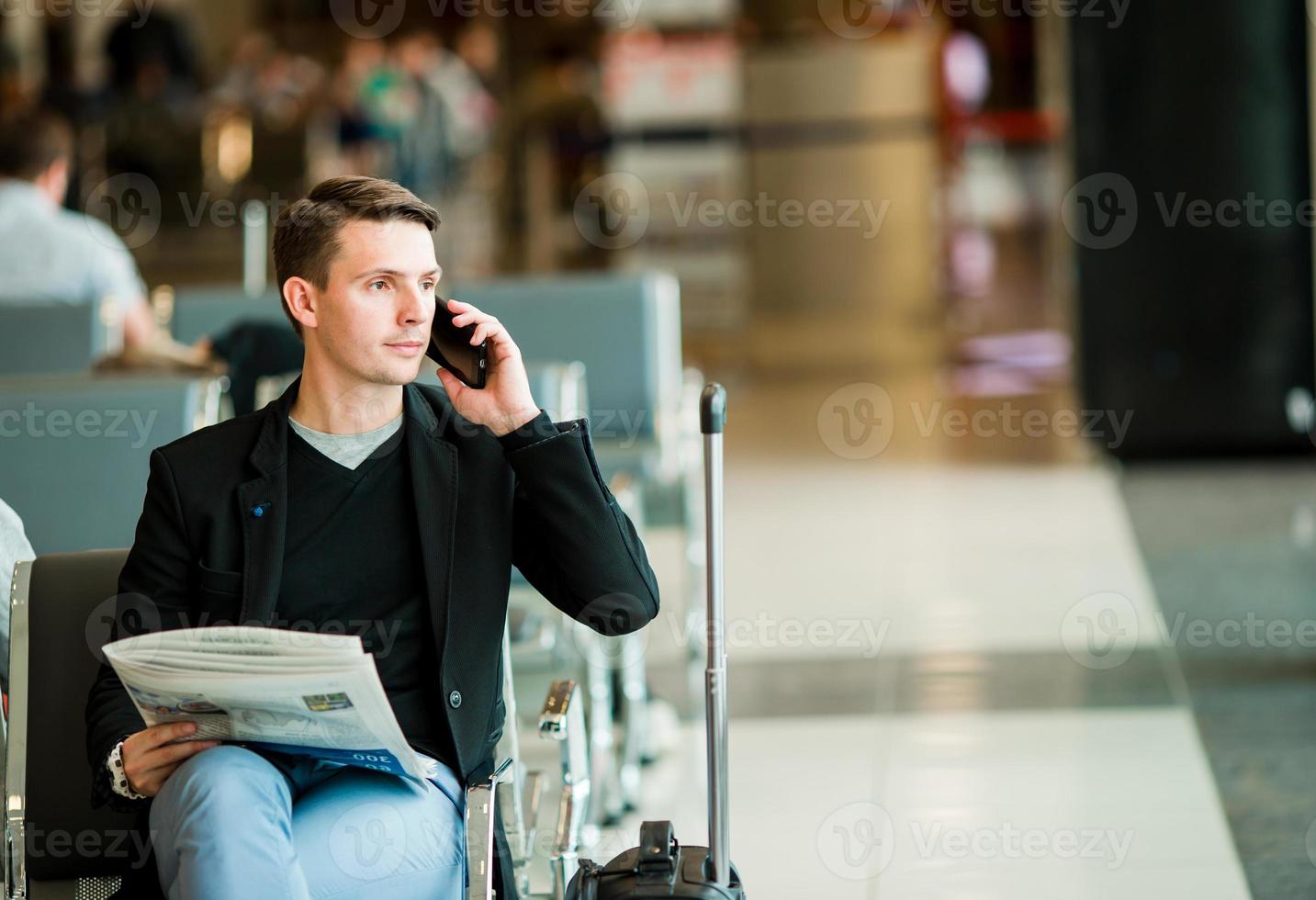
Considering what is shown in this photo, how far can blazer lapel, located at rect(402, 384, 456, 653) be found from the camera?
195cm

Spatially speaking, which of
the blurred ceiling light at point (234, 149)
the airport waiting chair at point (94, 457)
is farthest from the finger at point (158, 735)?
the blurred ceiling light at point (234, 149)

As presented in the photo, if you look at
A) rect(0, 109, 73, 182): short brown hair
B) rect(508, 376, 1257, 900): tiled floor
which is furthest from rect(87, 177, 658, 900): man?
rect(0, 109, 73, 182): short brown hair

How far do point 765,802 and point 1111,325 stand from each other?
344 centimetres

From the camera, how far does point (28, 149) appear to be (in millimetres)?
4844

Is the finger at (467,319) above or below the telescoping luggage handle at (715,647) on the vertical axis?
above

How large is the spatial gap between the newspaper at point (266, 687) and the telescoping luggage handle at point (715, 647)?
0.33 meters

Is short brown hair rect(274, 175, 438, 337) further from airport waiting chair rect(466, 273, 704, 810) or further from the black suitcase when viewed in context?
airport waiting chair rect(466, 273, 704, 810)

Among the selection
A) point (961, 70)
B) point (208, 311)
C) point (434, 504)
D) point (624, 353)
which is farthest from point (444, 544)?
point (961, 70)

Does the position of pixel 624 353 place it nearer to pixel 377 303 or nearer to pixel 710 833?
pixel 377 303

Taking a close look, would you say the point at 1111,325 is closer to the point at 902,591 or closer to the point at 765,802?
the point at 902,591

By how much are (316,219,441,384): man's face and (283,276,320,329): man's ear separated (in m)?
0.02

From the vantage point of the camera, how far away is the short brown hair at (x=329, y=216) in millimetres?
1963

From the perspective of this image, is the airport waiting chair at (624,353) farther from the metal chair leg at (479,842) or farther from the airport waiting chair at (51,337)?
the metal chair leg at (479,842)

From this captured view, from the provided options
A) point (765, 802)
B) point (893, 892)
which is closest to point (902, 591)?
point (765, 802)
